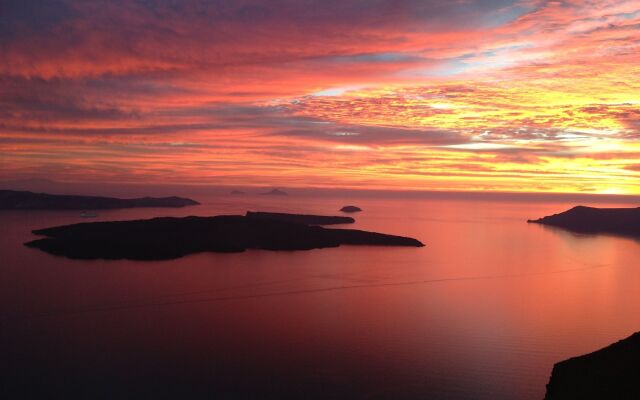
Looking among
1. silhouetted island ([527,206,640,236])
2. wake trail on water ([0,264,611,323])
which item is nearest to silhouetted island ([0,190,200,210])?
wake trail on water ([0,264,611,323])

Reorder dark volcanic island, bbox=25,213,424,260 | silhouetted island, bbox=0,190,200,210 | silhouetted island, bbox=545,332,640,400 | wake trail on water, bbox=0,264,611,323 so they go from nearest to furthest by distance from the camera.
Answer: silhouetted island, bbox=545,332,640,400 < wake trail on water, bbox=0,264,611,323 < dark volcanic island, bbox=25,213,424,260 < silhouetted island, bbox=0,190,200,210

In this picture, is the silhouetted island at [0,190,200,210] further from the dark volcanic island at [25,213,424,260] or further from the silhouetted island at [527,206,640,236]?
the silhouetted island at [527,206,640,236]

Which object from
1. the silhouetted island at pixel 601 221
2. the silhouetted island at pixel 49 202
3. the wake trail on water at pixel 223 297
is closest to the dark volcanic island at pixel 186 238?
the wake trail on water at pixel 223 297

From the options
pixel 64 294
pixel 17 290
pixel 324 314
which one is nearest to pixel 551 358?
pixel 324 314

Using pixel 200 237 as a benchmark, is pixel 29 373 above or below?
below

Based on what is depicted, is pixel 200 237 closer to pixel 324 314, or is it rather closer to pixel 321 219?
pixel 324 314

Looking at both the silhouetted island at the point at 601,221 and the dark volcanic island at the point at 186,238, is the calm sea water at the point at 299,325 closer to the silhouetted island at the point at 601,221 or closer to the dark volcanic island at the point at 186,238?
the dark volcanic island at the point at 186,238
